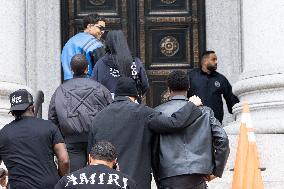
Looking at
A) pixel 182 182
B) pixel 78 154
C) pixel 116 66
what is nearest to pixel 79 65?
pixel 116 66

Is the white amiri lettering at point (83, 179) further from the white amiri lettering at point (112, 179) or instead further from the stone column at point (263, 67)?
the stone column at point (263, 67)

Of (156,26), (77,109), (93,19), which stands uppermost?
(93,19)

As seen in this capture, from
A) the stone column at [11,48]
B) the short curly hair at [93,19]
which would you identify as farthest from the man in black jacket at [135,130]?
the stone column at [11,48]

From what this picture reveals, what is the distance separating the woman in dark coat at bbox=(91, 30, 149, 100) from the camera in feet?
35.8

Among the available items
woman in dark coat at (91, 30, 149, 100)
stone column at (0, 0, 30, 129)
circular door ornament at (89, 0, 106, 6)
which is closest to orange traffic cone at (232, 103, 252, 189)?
woman in dark coat at (91, 30, 149, 100)

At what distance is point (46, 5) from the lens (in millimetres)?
16750

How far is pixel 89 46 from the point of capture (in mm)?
11680

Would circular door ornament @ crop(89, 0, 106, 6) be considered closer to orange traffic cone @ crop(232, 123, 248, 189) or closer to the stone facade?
the stone facade

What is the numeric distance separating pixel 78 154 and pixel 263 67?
12.3 feet

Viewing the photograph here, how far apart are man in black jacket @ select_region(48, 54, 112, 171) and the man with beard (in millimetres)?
3526

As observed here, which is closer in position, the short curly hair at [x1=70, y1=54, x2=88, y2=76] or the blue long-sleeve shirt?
the short curly hair at [x1=70, y1=54, x2=88, y2=76]

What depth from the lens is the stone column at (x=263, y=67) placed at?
1291 centimetres

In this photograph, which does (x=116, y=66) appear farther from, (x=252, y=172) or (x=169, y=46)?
(x=169, y=46)

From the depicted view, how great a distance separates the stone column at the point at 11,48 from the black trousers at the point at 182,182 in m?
4.43
